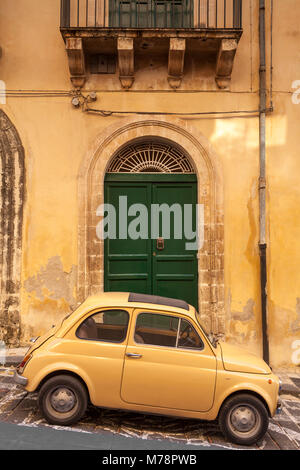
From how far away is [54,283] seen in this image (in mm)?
7293

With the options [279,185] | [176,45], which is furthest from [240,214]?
[176,45]

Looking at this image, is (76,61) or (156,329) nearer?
(156,329)

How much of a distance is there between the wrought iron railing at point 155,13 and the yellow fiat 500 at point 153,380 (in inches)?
230

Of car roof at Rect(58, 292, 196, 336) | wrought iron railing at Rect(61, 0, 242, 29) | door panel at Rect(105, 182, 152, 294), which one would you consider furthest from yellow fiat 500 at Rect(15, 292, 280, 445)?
wrought iron railing at Rect(61, 0, 242, 29)

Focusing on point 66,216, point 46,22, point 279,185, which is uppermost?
point 46,22

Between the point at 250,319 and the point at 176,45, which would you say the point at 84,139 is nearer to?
the point at 176,45

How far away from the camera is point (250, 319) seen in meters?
7.27

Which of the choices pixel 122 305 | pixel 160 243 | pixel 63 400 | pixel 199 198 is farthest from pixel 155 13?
pixel 63 400

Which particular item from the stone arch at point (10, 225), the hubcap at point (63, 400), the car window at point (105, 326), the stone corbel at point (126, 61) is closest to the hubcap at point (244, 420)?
the car window at point (105, 326)

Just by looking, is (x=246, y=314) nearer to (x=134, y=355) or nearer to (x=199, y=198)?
(x=199, y=198)

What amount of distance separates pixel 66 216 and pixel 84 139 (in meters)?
1.49

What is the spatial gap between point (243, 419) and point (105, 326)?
1.84m

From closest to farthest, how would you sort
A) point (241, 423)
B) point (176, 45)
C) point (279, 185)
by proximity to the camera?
point (241, 423)
point (176, 45)
point (279, 185)

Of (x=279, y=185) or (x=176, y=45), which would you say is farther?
(x=279, y=185)
